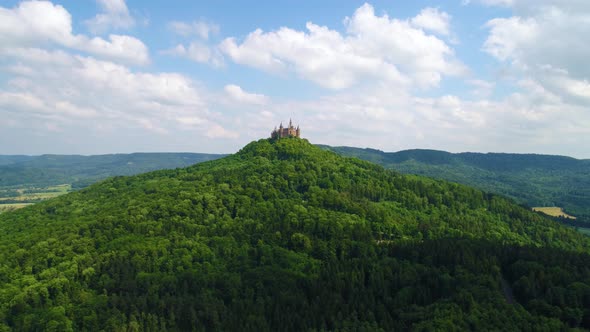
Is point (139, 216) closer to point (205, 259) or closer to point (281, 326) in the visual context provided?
point (205, 259)

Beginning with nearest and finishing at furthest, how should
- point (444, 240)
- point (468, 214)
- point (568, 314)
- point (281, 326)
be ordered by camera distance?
point (568, 314), point (281, 326), point (444, 240), point (468, 214)

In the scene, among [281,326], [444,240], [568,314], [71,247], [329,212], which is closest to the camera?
[568,314]

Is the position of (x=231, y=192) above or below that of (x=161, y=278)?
above

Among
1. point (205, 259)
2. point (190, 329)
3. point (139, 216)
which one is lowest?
point (190, 329)

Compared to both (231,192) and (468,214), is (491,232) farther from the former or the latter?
(231,192)

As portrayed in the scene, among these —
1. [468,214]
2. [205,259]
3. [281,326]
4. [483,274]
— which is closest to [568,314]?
[483,274]

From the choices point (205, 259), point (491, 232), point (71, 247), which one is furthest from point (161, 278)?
point (491, 232)

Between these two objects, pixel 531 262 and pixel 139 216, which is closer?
pixel 531 262
